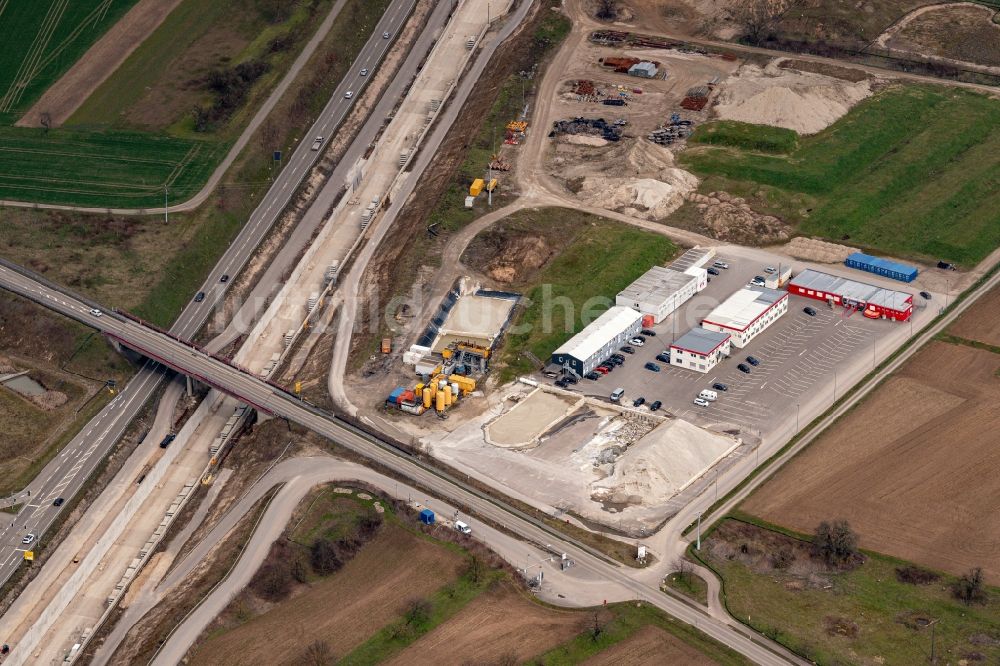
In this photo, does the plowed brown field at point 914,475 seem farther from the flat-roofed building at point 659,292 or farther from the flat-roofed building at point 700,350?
the flat-roofed building at point 659,292

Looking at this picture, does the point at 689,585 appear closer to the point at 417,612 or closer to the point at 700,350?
the point at 417,612

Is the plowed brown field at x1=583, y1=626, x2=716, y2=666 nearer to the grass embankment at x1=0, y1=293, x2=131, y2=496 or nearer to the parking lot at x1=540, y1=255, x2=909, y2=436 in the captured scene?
the parking lot at x1=540, y1=255, x2=909, y2=436

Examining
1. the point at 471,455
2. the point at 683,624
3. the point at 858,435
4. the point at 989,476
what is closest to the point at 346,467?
the point at 471,455

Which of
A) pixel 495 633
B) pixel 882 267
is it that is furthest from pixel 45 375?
pixel 882 267

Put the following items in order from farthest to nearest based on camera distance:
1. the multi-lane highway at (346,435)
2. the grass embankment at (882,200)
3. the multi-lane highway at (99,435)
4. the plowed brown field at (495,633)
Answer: the grass embankment at (882,200) < the multi-lane highway at (99,435) < the multi-lane highway at (346,435) < the plowed brown field at (495,633)

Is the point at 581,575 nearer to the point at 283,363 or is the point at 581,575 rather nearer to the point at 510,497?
the point at 510,497

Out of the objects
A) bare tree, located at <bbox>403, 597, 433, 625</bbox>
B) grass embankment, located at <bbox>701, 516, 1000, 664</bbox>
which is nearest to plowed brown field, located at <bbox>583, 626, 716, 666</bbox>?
grass embankment, located at <bbox>701, 516, 1000, 664</bbox>

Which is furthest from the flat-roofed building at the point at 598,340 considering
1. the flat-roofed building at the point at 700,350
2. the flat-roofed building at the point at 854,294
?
the flat-roofed building at the point at 854,294
